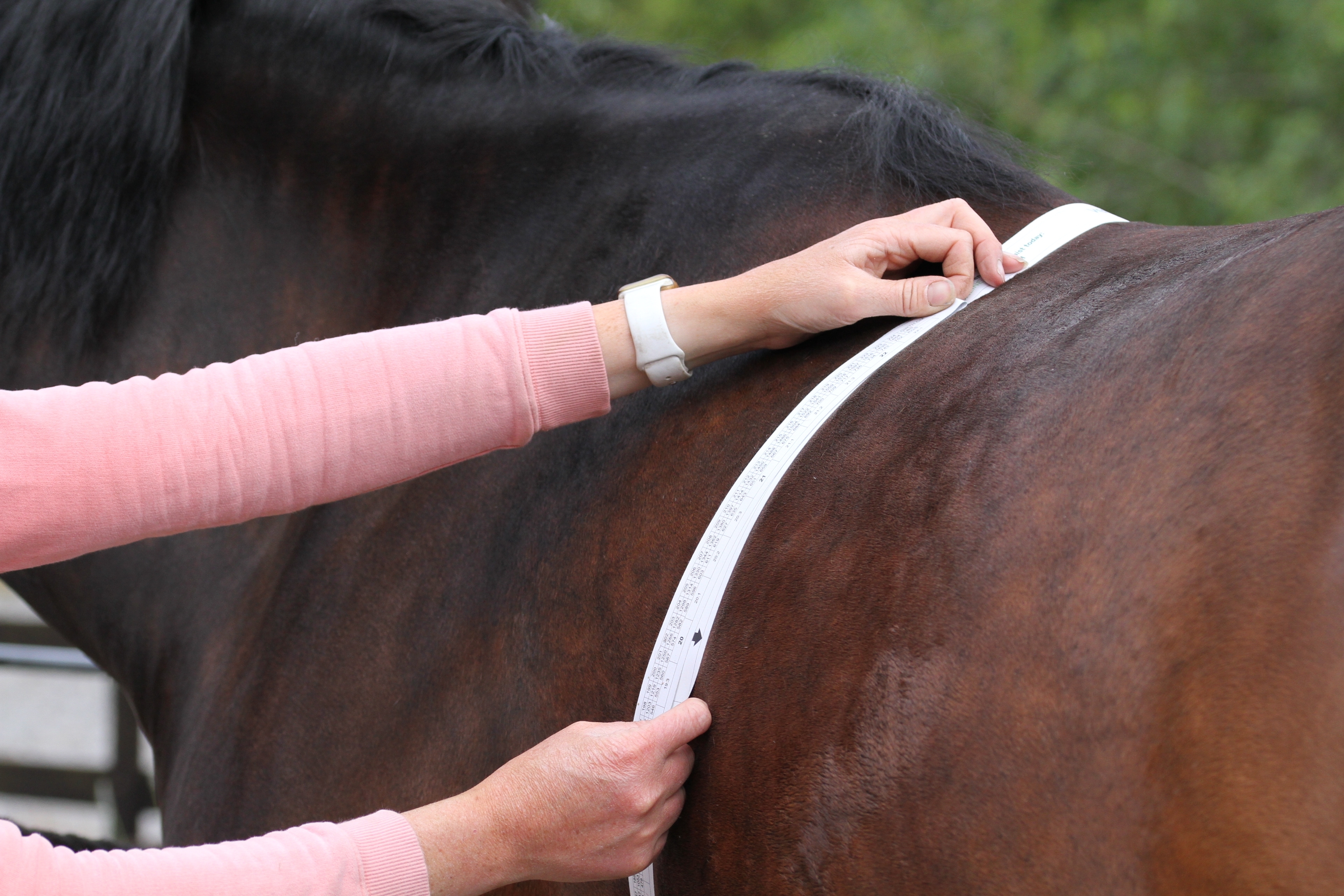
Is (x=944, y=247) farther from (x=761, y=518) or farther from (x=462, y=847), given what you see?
(x=462, y=847)

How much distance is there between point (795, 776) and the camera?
0.68 meters

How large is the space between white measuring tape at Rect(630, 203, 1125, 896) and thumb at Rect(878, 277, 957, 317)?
12 mm

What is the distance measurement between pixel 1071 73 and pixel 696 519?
4490 mm

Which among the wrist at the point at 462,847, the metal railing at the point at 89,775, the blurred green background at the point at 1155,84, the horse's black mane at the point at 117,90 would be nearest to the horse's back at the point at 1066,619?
the wrist at the point at 462,847

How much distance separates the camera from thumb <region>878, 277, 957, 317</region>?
2.79 feet

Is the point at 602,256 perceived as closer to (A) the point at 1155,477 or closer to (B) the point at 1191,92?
(A) the point at 1155,477

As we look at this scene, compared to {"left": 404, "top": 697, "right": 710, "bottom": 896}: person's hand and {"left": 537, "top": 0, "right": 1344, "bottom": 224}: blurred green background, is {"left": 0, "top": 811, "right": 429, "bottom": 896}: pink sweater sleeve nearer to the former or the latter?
{"left": 404, "top": 697, "right": 710, "bottom": 896}: person's hand

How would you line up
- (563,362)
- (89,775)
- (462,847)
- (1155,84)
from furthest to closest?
(1155,84) → (89,775) → (563,362) → (462,847)

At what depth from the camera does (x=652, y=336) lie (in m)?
0.87

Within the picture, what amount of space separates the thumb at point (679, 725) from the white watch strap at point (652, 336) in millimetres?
277

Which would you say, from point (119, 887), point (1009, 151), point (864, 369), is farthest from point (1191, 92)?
point (119, 887)

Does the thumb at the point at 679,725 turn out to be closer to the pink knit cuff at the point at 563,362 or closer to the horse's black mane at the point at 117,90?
the pink knit cuff at the point at 563,362

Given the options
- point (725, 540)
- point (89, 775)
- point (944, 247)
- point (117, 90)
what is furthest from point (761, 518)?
point (89, 775)

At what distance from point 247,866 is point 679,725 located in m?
0.28
